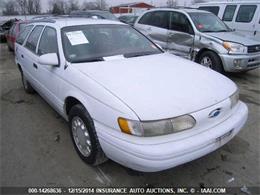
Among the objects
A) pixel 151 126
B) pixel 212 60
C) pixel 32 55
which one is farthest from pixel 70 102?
pixel 212 60

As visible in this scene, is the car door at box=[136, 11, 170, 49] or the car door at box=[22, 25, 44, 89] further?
the car door at box=[136, 11, 170, 49]

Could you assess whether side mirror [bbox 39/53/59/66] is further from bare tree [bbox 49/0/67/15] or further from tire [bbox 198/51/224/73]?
bare tree [bbox 49/0/67/15]

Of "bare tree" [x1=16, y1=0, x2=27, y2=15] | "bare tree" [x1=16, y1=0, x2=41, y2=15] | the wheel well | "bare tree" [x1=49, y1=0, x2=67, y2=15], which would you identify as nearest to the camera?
the wheel well

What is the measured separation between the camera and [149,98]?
2.30 metres

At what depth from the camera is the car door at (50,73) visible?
3.21 meters

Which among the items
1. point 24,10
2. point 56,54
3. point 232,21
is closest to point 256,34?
point 232,21

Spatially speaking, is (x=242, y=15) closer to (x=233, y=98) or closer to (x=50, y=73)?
(x=233, y=98)

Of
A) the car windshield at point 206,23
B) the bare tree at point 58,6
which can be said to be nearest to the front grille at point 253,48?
the car windshield at point 206,23

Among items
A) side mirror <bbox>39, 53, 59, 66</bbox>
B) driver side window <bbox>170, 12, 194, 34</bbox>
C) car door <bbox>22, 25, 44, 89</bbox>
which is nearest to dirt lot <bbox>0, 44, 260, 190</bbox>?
car door <bbox>22, 25, 44, 89</bbox>

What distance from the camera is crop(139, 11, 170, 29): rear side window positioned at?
7.23m

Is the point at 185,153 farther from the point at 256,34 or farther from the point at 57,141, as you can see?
the point at 256,34

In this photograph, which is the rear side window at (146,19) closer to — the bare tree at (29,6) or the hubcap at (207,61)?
the hubcap at (207,61)

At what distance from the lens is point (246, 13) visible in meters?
8.63

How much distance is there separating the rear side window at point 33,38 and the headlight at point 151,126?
8.57 ft
